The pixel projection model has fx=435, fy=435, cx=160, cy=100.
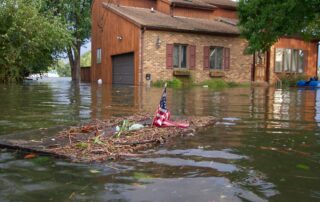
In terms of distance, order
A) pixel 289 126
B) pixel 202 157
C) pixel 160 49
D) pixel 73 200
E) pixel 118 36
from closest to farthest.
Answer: pixel 73 200 < pixel 202 157 < pixel 289 126 < pixel 160 49 < pixel 118 36

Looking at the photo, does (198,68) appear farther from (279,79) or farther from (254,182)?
(254,182)

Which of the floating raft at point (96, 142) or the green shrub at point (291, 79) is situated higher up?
the green shrub at point (291, 79)

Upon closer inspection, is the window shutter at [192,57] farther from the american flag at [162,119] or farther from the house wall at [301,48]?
the american flag at [162,119]

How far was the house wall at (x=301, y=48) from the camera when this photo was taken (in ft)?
102

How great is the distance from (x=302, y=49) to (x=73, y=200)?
3325 centimetres

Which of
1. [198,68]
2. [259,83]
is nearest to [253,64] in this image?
[259,83]

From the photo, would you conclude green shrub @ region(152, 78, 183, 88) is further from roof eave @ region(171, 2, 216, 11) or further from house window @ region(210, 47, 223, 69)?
roof eave @ region(171, 2, 216, 11)

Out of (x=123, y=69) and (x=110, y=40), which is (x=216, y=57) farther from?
(x=110, y=40)

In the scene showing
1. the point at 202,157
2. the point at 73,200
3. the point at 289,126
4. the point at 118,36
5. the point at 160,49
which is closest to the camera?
the point at 73,200

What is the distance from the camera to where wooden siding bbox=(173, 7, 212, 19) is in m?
30.2

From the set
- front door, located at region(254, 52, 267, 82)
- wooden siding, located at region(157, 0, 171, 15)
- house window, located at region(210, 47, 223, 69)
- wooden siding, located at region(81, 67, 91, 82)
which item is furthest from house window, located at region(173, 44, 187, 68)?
wooden siding, located at region(81, 67, 91, 82)

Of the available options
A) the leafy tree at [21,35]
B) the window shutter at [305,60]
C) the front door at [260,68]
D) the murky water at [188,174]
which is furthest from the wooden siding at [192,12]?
the murky water at [188,174]

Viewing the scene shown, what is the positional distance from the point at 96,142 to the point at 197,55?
23856 millimetres

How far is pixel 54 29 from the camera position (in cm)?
2273
